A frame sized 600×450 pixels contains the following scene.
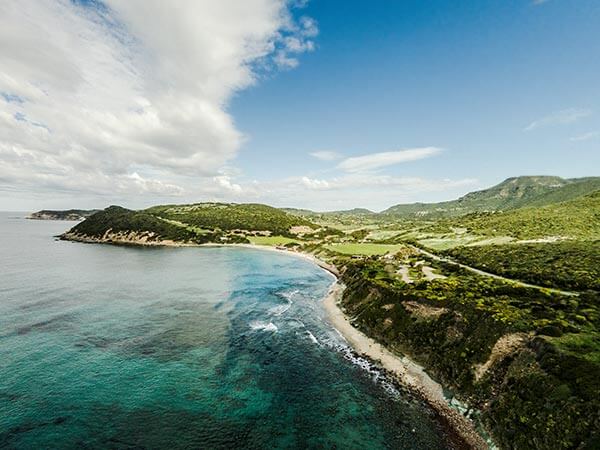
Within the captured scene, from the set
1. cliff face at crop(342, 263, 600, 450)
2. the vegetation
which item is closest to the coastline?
cliff face at crop(342, 263, 600, 450)

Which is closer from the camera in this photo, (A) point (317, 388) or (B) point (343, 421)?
(B) point (343, 421)

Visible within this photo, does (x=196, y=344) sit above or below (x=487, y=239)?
below

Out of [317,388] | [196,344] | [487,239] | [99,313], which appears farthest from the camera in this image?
[487,239]

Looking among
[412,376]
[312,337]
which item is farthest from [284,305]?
[412,376]

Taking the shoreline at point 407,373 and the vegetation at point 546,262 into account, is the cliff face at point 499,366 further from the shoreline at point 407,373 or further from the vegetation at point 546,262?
the vegetation at point 546,262

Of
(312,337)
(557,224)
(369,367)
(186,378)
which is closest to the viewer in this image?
(186,378)

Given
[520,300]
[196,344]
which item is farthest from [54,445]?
[520,300]

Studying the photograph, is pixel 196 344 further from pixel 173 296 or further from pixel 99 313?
pixel 173 296

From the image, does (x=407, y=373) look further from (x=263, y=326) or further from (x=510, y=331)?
(x=263, y=326)
